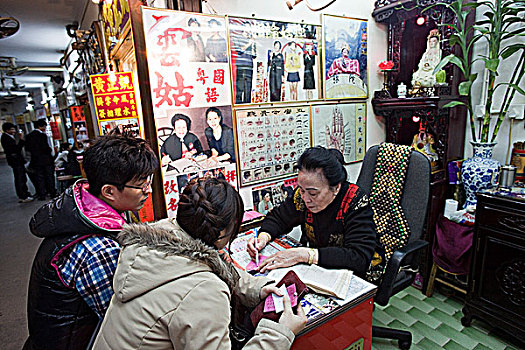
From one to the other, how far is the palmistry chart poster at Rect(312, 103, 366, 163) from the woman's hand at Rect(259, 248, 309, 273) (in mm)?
1372

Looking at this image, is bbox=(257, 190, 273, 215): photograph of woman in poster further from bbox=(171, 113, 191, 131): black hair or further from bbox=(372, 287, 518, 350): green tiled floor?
bbox=(372, 287, 518, 350): green tiled floor

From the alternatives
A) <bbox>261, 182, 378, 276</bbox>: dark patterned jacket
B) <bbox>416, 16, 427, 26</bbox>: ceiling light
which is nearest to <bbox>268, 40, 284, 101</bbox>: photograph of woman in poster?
<bbox>261, 182, 378, 276</bbox>: dark patterned jacket

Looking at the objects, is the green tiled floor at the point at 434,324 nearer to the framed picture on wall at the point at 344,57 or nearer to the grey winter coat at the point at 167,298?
the grey winter coat at the point at 167,298

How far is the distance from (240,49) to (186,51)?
0.40m

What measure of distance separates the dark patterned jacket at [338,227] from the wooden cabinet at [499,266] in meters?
0.96

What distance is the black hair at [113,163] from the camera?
1117 mm

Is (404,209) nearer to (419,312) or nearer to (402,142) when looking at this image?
(419,312)

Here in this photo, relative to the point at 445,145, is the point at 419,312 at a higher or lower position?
lower

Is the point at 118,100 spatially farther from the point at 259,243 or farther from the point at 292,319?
the point at 292,319

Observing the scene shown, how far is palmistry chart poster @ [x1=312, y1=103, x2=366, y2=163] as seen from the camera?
2622 millimetres

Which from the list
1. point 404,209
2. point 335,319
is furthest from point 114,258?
point 404,209

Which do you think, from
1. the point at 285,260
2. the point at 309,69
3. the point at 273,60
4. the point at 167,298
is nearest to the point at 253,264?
Answer: the point at 285,260

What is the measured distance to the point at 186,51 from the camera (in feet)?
6.35

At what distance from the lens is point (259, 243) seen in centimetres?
164
